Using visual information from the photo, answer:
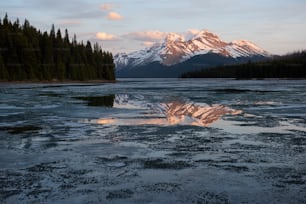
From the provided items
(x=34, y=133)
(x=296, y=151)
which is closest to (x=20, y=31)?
(x=34, y=133)

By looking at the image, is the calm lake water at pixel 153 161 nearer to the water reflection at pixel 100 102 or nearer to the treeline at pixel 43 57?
the water reflection at pixel 100 102

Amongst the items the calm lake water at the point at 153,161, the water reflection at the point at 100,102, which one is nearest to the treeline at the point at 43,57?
the water reflection at the point at 100,102

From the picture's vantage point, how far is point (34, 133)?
17.2 m

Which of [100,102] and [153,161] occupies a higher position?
[100,102]

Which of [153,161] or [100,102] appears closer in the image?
[153,161]

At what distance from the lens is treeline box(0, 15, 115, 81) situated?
345 ft

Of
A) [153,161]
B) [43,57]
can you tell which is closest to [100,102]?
[153,161]

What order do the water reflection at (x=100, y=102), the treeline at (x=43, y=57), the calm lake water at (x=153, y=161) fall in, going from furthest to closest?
the treeline at (x=43, y=57) < the water reflection at (x=100, y=102) < the calm lake water at (x=153, y=161)

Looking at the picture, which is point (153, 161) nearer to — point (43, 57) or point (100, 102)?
point (100, 102)

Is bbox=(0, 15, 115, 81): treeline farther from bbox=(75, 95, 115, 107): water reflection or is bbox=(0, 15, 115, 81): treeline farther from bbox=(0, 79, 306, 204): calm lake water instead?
bbox=(0, 79, 306, 204): calm lake water

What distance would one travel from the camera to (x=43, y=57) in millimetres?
118500

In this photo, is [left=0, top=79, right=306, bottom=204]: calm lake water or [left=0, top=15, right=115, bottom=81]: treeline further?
[left=0, top=15, right=115, bottom=81]: treeline

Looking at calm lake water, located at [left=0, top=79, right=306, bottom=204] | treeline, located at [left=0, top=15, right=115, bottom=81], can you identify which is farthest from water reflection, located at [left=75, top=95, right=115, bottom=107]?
treeline, located at [left=0, top=15, right=115, bottom=81]

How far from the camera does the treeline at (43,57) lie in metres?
105
